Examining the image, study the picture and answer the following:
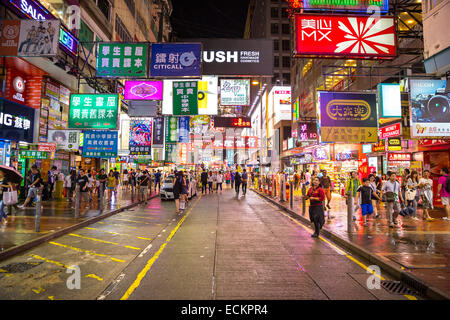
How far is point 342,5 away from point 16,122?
1681 cm

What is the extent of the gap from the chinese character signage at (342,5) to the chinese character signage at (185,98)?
22.1ft

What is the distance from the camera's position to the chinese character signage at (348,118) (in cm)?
1403

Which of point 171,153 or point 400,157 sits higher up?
point 171,153

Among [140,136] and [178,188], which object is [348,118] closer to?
[178,188]

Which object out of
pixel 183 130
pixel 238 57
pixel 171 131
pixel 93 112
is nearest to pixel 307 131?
pixel 183 130

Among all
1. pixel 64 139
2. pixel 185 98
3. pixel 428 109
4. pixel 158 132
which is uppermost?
pixel 185 98

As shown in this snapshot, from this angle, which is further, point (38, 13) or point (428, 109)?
point (38, 13)

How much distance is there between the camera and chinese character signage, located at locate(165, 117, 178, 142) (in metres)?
25.3

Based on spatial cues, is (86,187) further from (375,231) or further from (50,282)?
(375,231)

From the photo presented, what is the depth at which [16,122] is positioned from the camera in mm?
14836

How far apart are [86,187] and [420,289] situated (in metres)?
14.1

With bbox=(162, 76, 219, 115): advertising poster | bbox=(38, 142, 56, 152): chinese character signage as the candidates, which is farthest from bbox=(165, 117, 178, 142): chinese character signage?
bbox=(38, 142, 56, 152): chinese character signage

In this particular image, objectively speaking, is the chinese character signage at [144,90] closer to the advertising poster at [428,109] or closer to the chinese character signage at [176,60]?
the chinese character signage at [176,60]
